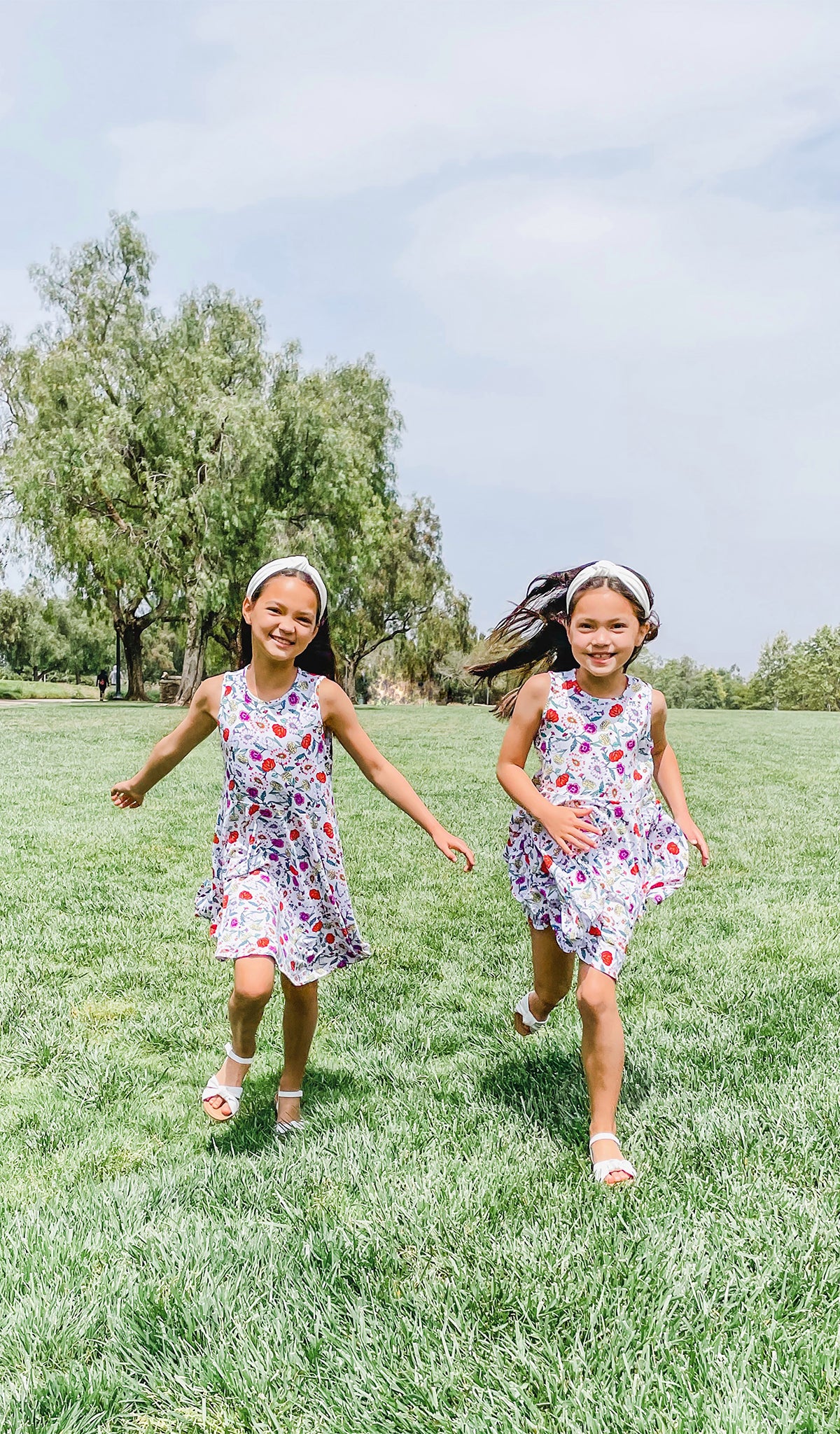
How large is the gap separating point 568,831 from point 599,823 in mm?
193

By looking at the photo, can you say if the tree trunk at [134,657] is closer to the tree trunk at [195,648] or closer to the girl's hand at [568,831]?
the tree trunk at [195,648]

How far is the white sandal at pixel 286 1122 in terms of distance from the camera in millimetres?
3424

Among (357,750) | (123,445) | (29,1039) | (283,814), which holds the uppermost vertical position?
(123,445)

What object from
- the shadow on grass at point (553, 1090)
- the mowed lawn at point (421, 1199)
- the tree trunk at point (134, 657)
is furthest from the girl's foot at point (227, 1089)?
the tree trunk at point (134, 657)

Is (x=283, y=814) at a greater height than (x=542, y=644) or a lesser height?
lesser

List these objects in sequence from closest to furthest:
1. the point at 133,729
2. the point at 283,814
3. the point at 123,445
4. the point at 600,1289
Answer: the point at 600,1289 → the point at 283,814 → the point at 133,729 → the point at 123,445

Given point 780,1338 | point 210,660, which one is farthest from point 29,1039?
point 210,660

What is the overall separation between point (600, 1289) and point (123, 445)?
27.3 m

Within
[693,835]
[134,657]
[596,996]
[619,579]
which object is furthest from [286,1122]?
[134,657]

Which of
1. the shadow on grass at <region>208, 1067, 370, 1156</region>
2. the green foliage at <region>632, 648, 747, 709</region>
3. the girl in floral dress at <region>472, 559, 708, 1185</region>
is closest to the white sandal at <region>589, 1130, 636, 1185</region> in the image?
the girl in floral dress at <region>472, 559, 708, 1185</region>

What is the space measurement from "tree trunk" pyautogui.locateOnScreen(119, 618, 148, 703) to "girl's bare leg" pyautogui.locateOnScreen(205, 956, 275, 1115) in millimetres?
34090

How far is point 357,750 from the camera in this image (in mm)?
3535

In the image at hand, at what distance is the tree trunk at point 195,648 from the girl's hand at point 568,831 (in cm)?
2478

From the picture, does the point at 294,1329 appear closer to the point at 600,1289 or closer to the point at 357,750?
the point at 600,1289
